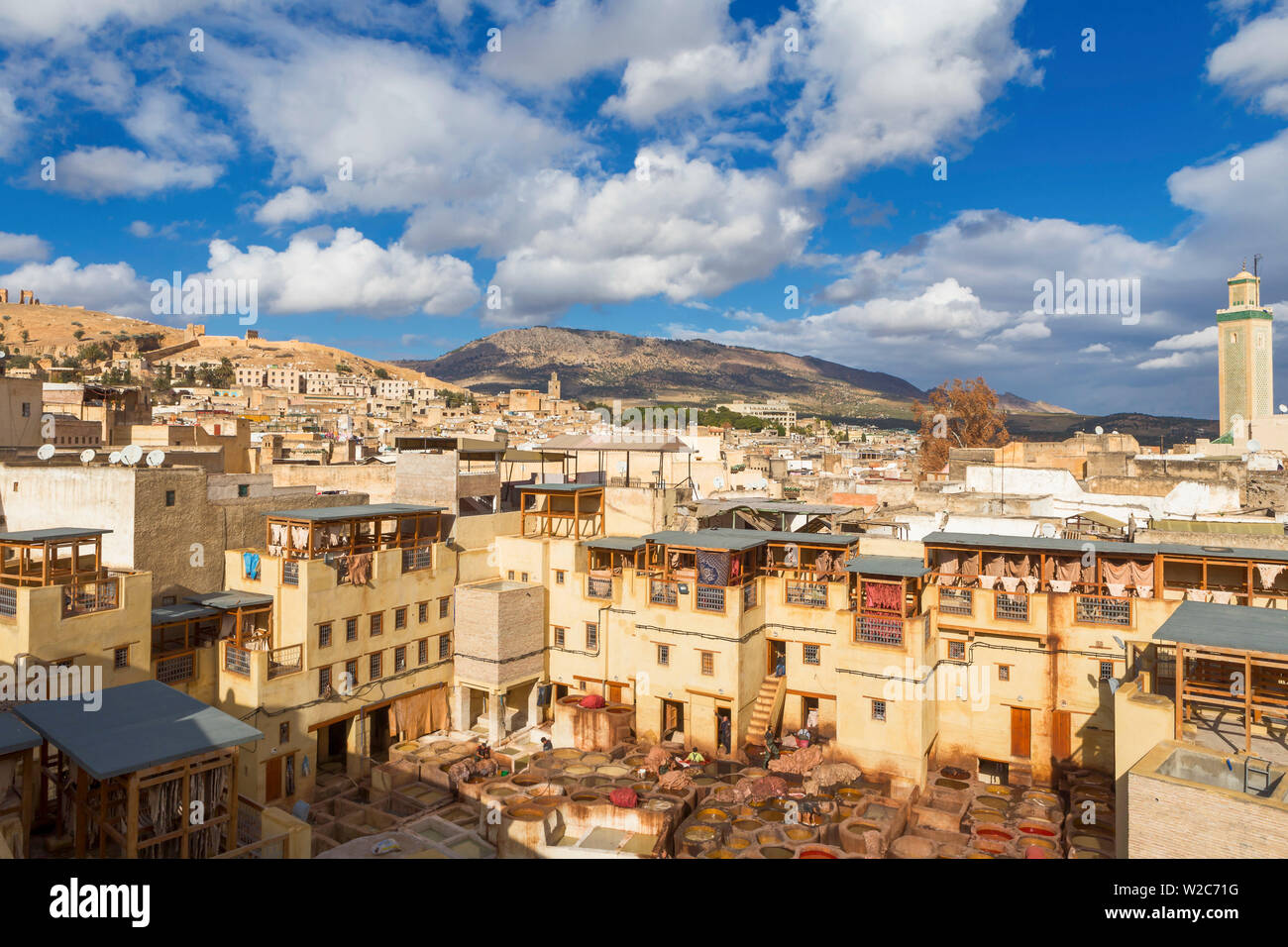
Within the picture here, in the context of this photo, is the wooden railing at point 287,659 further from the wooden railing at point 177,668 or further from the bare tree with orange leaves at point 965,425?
the bare tree with orange leaves at point 965,425

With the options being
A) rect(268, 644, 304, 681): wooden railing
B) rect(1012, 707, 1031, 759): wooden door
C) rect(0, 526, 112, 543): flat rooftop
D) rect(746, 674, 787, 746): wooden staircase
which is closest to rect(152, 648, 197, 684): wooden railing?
rect(268, 644, 304, 681): wooden railing

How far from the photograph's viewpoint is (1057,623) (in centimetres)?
2189

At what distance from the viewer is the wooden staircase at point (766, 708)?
2397cm

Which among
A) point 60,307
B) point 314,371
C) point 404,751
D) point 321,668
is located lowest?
point 404,751

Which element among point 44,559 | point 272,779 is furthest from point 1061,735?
point 44,559

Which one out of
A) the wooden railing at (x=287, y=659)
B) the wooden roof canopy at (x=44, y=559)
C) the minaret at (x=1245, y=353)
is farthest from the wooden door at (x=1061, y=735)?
the minaret at (x=1245, y=353)

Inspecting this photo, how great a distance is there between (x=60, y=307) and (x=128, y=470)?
193 m

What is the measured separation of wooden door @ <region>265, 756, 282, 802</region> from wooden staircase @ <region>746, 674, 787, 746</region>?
13.4m

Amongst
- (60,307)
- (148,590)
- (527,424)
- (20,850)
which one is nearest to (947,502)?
(148,590)

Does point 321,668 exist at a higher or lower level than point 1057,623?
lower

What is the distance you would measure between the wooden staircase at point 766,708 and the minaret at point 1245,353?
58.5 metres

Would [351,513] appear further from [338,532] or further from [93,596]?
[93,596]
